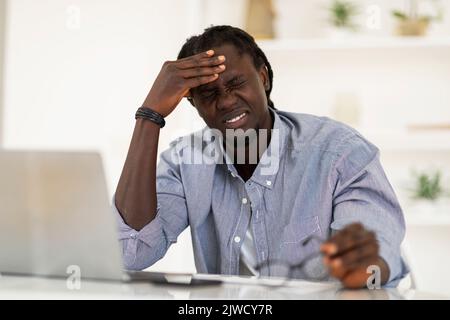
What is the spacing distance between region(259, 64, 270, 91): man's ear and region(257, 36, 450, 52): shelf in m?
1.08

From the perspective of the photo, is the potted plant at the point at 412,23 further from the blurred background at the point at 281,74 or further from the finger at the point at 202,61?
the finger at the point at 202,61

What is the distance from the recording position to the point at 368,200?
1.24 meters

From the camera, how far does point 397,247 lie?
114 cm

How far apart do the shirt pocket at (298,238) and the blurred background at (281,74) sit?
121 cm

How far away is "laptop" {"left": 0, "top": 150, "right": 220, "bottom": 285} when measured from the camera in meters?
0.87

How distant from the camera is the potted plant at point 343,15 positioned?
2.69 meters

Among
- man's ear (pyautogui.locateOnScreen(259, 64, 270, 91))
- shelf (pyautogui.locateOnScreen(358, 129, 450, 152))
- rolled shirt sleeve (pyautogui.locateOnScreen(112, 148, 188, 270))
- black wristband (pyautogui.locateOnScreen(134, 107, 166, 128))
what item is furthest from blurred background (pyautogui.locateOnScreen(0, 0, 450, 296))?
black wristband (pyautogui.locateOnScreen(134, 107, 166, 128))

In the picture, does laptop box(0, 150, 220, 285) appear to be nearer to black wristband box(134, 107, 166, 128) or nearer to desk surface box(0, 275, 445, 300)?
desk surface box(0, 275, 445, 300)

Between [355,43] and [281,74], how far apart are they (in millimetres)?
355

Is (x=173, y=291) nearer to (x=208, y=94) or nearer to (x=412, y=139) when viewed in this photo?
(x=208, y=94)
